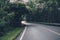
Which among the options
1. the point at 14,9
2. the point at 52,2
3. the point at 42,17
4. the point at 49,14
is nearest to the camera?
the point at 14,9

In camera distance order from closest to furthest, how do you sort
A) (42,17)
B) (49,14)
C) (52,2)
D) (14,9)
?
(14,9) → (52,2) → (49,14) → (42,17)

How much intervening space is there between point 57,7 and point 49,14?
445 centimetres

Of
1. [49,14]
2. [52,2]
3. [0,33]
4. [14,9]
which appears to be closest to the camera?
[0,33]

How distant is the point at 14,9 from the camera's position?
5594 centimetres

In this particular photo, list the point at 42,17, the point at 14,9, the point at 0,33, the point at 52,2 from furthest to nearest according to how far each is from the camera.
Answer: the point at 42,17, the point at 52,2, the point at 14,9, the point at 0,33

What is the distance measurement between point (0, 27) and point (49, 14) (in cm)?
5643

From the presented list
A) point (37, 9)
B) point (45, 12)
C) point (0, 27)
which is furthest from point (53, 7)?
point (0, 27)

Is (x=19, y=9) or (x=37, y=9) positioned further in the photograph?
(x=37, y=9)

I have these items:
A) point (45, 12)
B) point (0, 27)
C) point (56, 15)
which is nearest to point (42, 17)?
point (45, 12)

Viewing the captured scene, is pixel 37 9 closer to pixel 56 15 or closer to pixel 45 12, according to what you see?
pixel 45 12

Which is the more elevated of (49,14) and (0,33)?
(0,33)

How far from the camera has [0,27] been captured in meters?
27.3

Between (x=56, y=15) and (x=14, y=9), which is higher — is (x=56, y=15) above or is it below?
below

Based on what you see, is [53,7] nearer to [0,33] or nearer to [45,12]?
[45,12]
